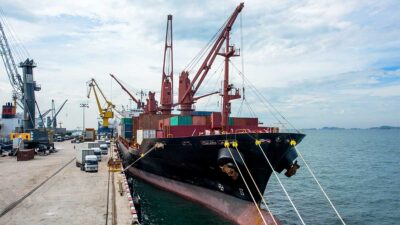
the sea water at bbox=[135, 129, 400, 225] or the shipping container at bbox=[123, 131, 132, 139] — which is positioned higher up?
the shipping container at bbox=[123, 131, 132, 139]

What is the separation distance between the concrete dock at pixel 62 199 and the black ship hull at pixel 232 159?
6.26m

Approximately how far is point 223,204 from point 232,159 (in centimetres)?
440

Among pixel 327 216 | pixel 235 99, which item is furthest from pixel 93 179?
pixel 327 216

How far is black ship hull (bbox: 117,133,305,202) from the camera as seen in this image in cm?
2431

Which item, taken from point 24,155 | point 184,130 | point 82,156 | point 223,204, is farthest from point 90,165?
point 24,155

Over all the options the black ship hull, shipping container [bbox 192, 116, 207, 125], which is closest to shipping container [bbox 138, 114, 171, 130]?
shipping container [bbox 192, 116, 207, 125]

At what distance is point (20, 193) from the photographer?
1034 inches

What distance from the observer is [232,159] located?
24.2 m

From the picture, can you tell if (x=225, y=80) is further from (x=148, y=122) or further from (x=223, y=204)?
(x=148, y=122)

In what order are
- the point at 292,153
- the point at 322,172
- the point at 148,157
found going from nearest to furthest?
the point at 292,153, the point at 148,157, the point at 322,172

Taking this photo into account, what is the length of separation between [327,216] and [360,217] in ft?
10.1

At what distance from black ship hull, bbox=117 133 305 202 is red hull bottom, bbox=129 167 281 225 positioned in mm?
474

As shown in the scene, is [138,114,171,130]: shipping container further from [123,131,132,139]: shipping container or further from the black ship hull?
the black ship hull

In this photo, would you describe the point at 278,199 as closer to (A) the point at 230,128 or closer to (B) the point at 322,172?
(A) the point at 230,128
